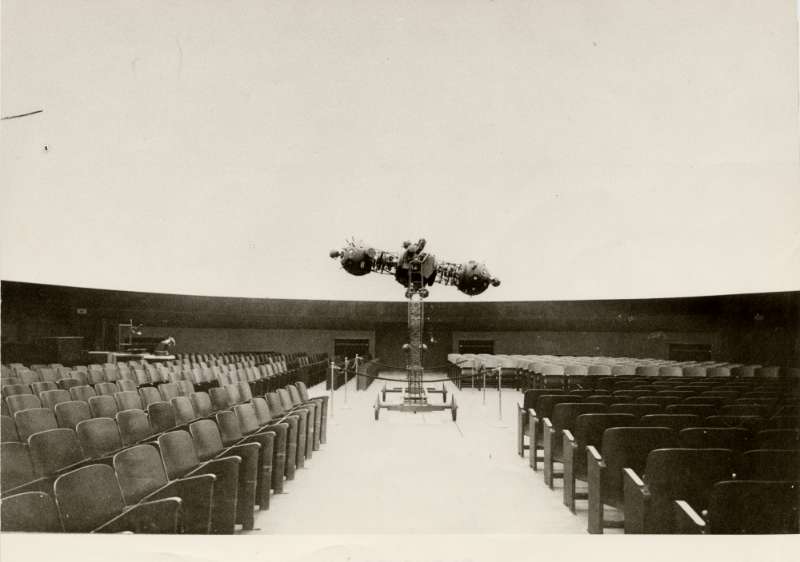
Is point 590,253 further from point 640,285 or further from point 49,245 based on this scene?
point 49,245

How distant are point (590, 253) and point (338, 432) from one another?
12.1 m

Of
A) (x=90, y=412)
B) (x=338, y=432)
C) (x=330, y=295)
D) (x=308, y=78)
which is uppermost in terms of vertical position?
(x=308, y=78)

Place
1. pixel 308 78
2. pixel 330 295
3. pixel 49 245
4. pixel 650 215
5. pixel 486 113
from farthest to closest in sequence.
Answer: pixel 330 295
pixel 650 215
pixel 49 245
pixel 486 113
pixel 308 78

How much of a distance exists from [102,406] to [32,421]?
3.36 ft

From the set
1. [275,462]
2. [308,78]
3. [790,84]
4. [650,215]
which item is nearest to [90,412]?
[275,462]

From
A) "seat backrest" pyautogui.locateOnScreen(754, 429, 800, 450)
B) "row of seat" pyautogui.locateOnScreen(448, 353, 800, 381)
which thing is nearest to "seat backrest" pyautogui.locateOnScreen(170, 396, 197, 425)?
"seat backrest" pyautogui.locateOnScreen(754, 429, 800, 450)

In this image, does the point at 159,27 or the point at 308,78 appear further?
the point at 308,78

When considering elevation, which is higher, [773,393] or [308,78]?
[308,78]

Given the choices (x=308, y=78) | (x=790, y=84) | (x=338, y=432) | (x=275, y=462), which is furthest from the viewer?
(x=338, y=432)

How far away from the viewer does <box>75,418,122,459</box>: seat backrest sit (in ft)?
13.6

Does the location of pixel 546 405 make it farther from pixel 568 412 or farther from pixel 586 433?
pixel 586 433

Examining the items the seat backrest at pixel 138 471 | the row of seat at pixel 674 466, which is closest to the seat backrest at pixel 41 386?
the seat backrest at pixel 138 471

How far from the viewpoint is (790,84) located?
4141mm

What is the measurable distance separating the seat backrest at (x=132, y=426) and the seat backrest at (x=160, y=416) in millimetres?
329
